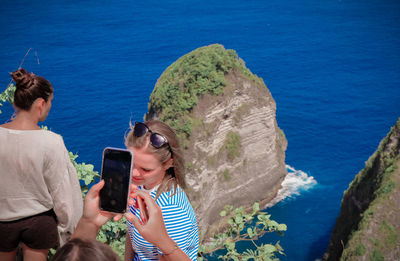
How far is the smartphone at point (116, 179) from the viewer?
2934 millimetres

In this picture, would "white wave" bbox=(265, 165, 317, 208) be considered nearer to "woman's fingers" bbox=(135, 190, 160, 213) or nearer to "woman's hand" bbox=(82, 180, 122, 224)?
"woman's hand" bbox=(82, 180, 122, 224)

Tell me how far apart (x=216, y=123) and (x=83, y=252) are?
1013 inches

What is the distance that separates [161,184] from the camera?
3422mm

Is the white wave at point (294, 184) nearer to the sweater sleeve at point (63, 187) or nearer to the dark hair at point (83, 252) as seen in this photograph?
the sweater sleeve at point (63, 187)

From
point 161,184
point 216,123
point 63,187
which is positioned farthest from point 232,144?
point 161,184

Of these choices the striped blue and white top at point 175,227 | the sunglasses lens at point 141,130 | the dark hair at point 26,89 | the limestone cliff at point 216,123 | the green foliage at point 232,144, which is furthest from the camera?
the green foliage at point 232,144

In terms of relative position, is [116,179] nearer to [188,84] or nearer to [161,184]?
[161,184]

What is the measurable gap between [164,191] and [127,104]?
4840 centimetres

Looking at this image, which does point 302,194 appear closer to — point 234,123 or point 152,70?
point 234,123

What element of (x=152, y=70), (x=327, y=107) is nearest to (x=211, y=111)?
(x=327, y=107)

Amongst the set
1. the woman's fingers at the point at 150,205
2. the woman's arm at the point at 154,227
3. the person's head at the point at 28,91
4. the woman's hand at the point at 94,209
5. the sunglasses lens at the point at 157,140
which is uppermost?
the sunglasses lens at the point at 157,140

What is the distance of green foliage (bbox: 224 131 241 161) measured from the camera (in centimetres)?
2944

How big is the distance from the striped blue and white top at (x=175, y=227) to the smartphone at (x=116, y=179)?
14.1 inches

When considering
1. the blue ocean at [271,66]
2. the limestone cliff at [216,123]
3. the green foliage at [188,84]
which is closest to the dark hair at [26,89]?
the green foliage at [188,84]
